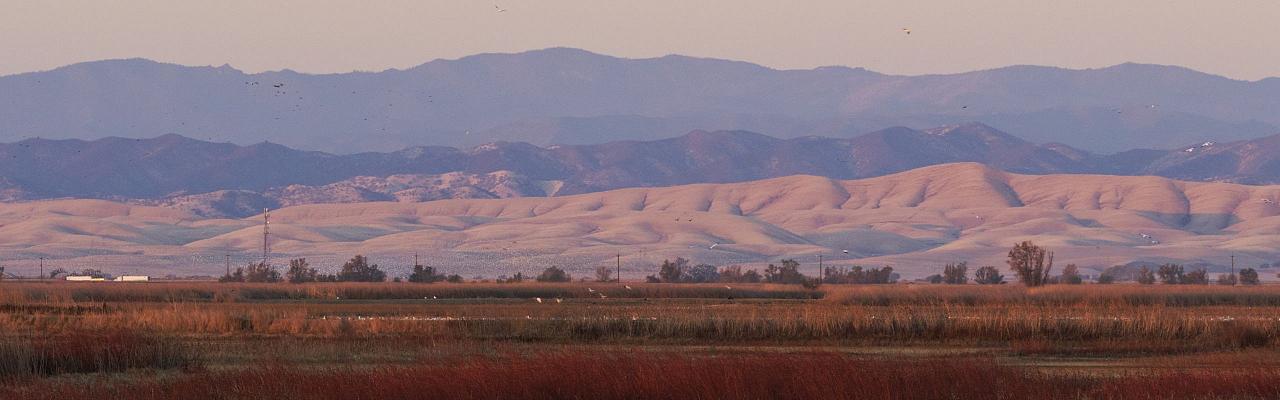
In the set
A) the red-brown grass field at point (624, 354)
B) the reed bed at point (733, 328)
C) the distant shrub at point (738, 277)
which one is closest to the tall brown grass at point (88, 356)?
the red-brown grass field at point (624, 354)

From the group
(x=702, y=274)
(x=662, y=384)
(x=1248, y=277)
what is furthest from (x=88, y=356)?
(x=702, y=274)

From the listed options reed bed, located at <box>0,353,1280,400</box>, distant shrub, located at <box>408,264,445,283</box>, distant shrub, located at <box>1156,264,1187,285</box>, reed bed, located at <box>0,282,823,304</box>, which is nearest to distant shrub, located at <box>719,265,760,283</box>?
distant shrub, located at <box>408,264,445,283</box>

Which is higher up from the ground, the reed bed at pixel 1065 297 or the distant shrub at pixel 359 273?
the distant shrub at pixel 359 273

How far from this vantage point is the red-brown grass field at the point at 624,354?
28.5 metres

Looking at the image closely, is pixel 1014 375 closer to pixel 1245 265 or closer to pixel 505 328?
pixel 505 328

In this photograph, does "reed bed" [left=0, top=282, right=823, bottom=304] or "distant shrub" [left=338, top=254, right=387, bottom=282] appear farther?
"distant shrub" [left=338, top=254, right=387, bottom=282]

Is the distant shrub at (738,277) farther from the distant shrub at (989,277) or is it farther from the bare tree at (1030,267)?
the bare tree at (1030,267)

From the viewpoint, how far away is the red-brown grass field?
2845 centimetres

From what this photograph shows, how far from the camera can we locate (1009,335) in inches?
1863

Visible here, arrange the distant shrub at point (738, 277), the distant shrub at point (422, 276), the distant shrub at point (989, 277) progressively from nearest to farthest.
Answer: the distant shrub at point (422, 276), the distant shrub at point (989, 277), the distant shrub at point (738, 277)

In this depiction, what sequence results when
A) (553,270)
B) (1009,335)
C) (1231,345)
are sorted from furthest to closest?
(553,270) → (1009,335) → (1231,345)

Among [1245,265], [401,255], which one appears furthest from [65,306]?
[1245,265]

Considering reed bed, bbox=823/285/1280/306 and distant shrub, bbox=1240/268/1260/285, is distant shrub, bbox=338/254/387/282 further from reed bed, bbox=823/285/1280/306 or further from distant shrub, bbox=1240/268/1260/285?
distant shrub, bbox=1240/268/1260/285

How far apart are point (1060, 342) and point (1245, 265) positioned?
Result: 145607 mm
